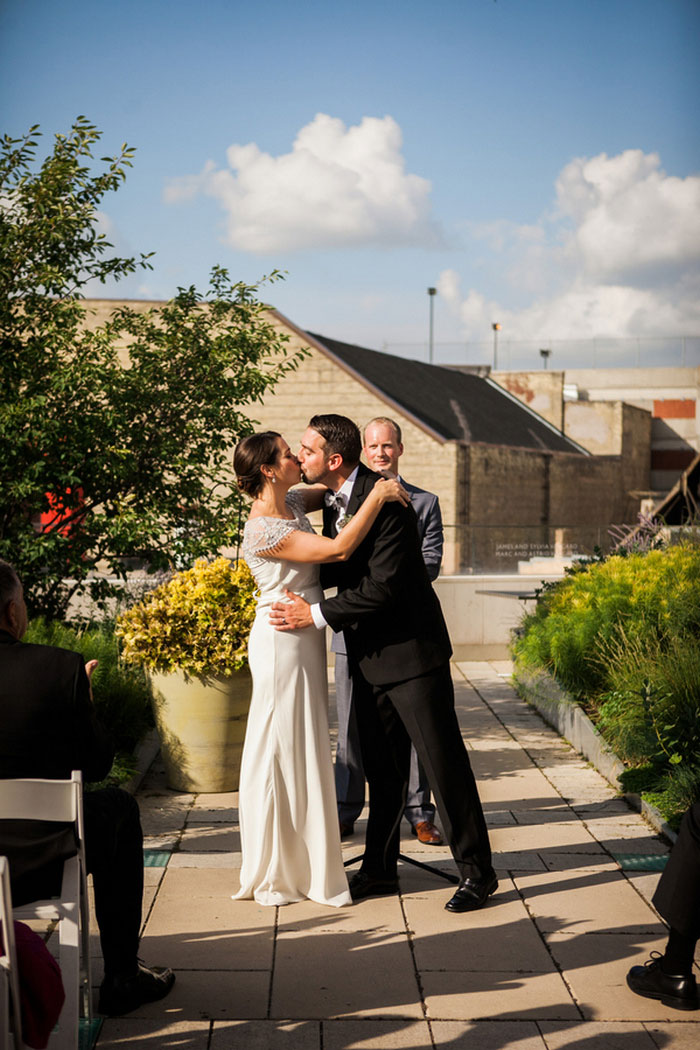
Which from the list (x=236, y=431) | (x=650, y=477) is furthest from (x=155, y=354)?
(x=650, y=477)

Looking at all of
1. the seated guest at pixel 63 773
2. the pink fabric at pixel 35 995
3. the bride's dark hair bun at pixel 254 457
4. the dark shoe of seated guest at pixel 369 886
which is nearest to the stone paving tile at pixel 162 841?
the dark shoe of seated guest at pixel 369 886

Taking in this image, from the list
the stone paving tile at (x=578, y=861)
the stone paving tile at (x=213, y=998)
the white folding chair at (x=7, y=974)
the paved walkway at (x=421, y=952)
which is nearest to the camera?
the white folding chair at (x=7, y=974)

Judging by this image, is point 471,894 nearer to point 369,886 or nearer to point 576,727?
point 369,886

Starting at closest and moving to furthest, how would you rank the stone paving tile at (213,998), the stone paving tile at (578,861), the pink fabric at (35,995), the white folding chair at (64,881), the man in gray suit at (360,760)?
the pink fabric at (35,995), the white folding chair at (64,881), the stone paving tile at (213,998), the stone paving tile at (578,861), the man in gray suit at (360,760)

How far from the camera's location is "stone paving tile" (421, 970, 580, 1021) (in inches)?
147

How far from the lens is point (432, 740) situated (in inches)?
189

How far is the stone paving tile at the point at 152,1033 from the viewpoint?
11.5 ft

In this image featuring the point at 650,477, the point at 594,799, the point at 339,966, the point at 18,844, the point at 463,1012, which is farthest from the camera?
the point at 650,477

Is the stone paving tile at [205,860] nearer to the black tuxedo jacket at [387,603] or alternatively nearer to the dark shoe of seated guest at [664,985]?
the black tuxedo jacket at [387,603]

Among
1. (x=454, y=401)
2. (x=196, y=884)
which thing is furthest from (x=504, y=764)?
(x=454, y=401)

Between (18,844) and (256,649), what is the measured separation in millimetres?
1776

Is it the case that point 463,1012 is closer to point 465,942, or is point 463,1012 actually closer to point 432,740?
point 465,942

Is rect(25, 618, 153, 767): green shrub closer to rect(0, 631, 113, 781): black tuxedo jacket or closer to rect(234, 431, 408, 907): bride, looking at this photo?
rect(234, 431, 408, 907): bride

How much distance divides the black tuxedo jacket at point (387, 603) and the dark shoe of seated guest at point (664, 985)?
1.51 meters
